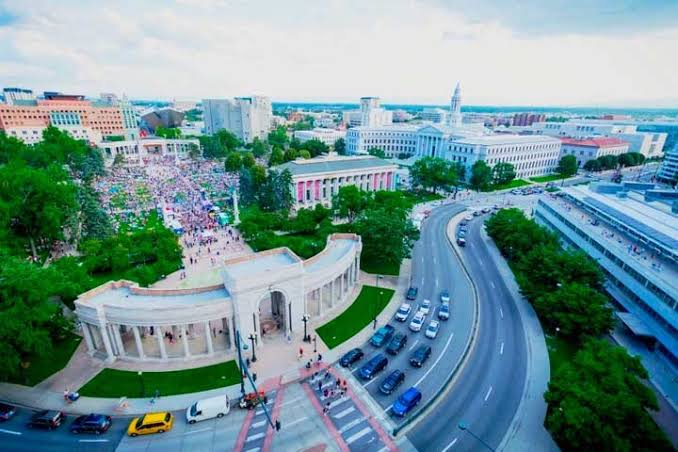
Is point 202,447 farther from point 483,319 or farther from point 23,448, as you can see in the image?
point 483,319

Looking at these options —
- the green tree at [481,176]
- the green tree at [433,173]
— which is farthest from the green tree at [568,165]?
the green tree at [433,173]

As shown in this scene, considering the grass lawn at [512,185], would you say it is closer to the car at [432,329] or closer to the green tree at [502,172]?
the green tree at [502,172]

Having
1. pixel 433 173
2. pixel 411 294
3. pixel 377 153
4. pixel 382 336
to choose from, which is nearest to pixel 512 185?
pixel 433 173

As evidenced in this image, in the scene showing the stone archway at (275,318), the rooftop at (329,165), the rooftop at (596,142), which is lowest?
the stone archway at (275,318)

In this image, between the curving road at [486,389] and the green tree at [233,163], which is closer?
the curving road at [486,389]

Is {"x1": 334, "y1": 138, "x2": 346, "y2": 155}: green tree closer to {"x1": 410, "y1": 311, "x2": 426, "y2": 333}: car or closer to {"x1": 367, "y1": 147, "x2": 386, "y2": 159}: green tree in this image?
{"x1": 367, "y1": 147, "x2": 386, "y2": 159}: green tree

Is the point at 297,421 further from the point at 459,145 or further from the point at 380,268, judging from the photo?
the point at 459,145

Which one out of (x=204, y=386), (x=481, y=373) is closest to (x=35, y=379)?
(x=204, y=386)
